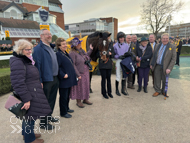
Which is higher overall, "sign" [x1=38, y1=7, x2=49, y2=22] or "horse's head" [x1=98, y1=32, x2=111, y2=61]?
"sign" [x1=38, y1=7, x2=49, y2=22]

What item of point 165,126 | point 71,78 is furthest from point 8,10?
point 165,126

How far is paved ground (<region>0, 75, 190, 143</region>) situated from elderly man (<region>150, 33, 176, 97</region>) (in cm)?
72

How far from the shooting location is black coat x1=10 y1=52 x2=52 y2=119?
6.22 ft

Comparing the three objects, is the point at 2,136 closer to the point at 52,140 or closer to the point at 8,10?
the point at 52,140

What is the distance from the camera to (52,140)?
247 cm

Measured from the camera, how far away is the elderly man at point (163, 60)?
414 cm

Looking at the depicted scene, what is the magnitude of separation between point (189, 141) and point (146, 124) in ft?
2.64

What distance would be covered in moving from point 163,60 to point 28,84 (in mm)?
4112

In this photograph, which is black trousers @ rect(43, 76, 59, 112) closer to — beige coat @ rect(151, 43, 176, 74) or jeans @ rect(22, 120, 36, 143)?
jeans @ rect(22, 120, 36, 143)

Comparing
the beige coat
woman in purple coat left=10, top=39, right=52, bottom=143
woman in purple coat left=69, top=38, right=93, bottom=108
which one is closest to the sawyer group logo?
woman in purple coat left=10, top=39, right=52, bottom=143

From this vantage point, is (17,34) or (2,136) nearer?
(2,136)

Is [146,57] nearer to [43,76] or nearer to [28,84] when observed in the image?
[43,76]

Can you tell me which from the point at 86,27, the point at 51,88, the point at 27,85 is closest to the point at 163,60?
the point at 51,88

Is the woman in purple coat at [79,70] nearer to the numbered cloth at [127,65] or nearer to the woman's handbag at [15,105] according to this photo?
the numbered cloth at [127,65]
